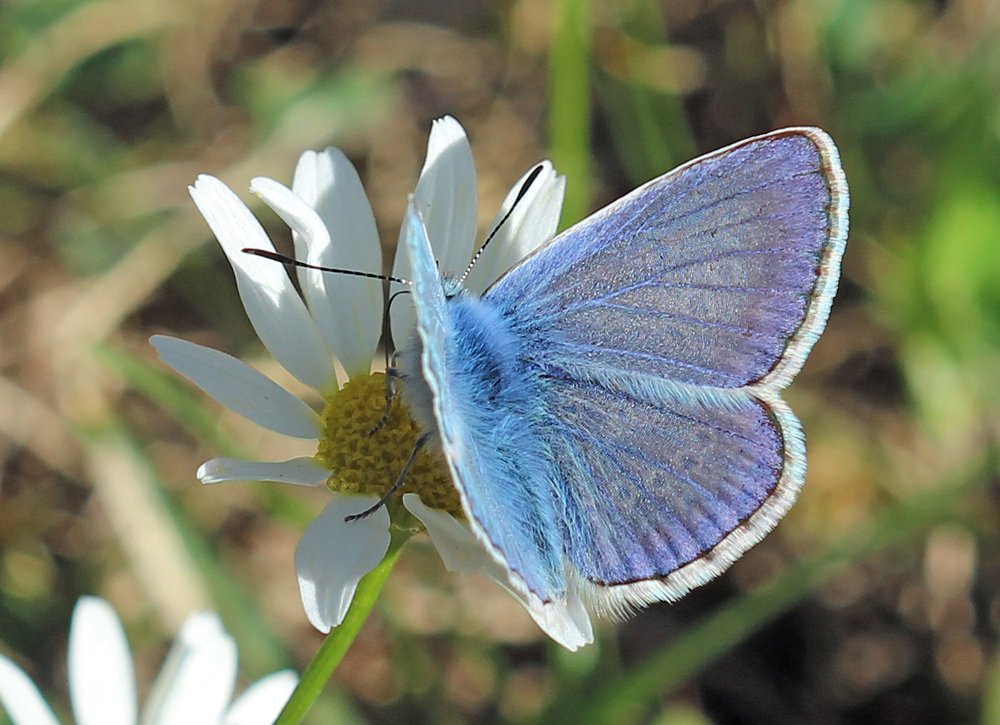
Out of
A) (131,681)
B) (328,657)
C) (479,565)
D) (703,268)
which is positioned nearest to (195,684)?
(131,681)

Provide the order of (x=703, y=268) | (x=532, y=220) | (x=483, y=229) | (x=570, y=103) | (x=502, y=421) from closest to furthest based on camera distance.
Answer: (x=502, y=421)
(x=703, y=268)
(x=532, y=220)
(x=570, y=103)
(x=483, y=229)

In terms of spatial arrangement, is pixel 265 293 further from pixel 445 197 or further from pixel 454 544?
pixel 454 544

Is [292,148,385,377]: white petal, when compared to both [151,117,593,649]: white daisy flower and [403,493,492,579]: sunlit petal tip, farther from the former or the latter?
[403,493,492,579]: sunlit petal tip

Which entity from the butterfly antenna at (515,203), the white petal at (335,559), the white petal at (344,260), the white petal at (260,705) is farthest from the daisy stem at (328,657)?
the butterfly antenna at (515,203)

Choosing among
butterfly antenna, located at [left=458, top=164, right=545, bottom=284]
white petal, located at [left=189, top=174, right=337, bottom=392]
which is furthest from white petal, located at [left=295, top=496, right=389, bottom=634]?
butterfly antenna, located at [left=458, top=164, right=545, bottom=284]

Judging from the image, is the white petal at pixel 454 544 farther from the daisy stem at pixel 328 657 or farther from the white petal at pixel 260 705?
the white petal at pixel 260 705
